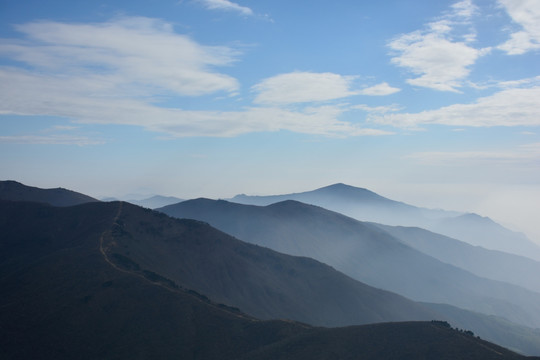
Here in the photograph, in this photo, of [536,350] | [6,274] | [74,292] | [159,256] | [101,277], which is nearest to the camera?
[74,292]

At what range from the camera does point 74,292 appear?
2549 inches

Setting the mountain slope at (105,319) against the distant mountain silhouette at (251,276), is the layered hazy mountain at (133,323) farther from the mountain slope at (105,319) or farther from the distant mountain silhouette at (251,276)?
the distant mountain silhouette at (251,276)

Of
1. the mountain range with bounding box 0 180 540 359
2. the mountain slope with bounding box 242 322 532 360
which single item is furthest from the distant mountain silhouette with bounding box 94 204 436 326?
the mountain slope with bounding box 242 322 532 360

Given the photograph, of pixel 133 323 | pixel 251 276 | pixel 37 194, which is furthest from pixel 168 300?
pixel 37 194

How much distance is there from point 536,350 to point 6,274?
14838 centimetres

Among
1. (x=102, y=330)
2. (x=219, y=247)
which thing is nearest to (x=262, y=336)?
(x=102, y=330)

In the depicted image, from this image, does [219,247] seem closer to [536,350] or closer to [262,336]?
[262,336]

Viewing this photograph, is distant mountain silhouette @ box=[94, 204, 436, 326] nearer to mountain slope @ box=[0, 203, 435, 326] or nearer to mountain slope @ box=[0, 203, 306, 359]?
mountain slope @ box=[0, 203, 435, 326]

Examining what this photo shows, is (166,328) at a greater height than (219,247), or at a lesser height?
lesser

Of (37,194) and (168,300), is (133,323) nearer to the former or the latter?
(168,300)

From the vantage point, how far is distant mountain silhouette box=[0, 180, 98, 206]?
146 meters

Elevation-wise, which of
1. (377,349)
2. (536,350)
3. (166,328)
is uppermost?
(377,349)

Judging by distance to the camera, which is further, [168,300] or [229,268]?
[229,268]

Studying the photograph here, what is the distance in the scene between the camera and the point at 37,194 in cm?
15612
